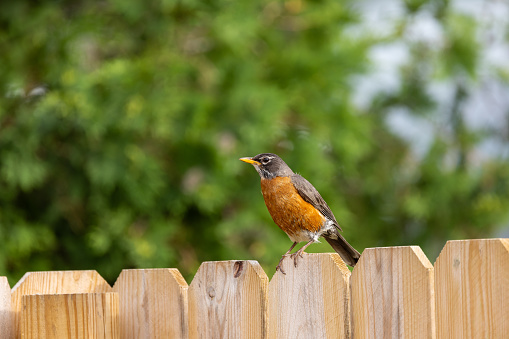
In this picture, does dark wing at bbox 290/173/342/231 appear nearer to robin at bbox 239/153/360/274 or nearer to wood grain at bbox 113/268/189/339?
robin at bbox 239/153/360/274

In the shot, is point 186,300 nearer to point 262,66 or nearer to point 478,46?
point 262,66

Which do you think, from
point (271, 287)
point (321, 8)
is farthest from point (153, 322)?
point (321, 8)

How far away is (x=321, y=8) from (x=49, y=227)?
3150mm

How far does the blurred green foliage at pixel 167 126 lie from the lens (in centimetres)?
487

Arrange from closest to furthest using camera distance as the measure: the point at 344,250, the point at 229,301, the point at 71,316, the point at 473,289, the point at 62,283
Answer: the point at 473,289 → the point at 229,301 → the point at 71,316 → the point at 62,283 → the point at 344,250

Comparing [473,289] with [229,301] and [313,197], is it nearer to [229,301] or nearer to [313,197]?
[229,301]

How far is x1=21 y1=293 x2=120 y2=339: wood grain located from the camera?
234 cm

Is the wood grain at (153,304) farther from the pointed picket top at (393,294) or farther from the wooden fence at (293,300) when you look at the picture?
the pointed picket top at (393,294)

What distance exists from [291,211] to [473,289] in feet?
5.02

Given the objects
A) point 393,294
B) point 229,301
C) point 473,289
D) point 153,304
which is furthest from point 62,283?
point 473,289

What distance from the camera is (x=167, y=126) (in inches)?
199

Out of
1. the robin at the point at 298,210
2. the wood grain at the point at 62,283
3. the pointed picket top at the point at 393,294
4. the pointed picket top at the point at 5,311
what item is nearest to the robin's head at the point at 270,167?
the robin at the point at 298,210

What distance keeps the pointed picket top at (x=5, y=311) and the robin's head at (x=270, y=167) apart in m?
1.40

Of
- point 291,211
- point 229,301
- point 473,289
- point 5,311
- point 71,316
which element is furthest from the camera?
point 291,211
